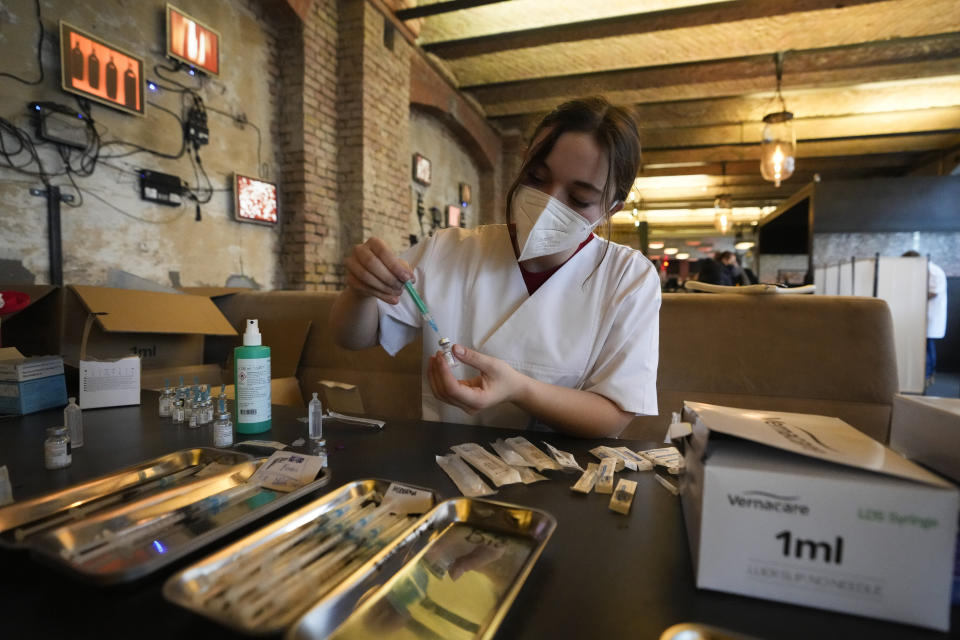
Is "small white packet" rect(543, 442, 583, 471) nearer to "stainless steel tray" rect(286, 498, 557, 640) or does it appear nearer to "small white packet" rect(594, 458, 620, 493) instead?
"small white packet" rect(594, 458, 620, 493)

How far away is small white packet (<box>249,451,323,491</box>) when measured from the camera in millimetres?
615

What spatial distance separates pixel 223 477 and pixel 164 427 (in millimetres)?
397

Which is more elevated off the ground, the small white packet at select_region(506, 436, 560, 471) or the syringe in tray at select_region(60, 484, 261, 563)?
the syringe in tray at select_region(60, 484, 261, 563)

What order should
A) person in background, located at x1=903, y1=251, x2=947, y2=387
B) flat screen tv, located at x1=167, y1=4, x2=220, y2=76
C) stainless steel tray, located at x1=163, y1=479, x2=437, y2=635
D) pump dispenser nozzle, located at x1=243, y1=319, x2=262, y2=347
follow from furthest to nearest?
person in background, located at x1=903, y1=251, x2=947, y2=387, flat screen tv, located at x1=167, y1=4, x2=220, y2=76, pump dispenser nozzle, located at x1=243, y1=319, x2=262, y2=347, stainless steel tray, located at x1=163, y1=479, x2=437, y2=635

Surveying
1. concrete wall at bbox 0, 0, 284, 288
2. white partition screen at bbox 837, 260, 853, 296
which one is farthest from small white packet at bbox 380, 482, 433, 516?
white partition screen at bbox 837, 260, 853, 296

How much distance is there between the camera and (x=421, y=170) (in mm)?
5309

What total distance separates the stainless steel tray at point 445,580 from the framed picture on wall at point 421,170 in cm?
506

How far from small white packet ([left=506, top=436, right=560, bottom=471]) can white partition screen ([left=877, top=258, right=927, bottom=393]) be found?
15.5 feet

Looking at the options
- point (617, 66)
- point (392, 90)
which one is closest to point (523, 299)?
point (392, 90)

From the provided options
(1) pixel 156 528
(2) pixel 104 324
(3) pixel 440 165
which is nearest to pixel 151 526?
(1) pixel 156 528

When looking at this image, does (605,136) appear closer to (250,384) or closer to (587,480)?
(587,480)

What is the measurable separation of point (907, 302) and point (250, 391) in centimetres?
544

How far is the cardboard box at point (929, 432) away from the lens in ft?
1.46

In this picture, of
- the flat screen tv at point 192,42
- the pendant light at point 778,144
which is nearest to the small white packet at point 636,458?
the flat screen tv at point 192,42
